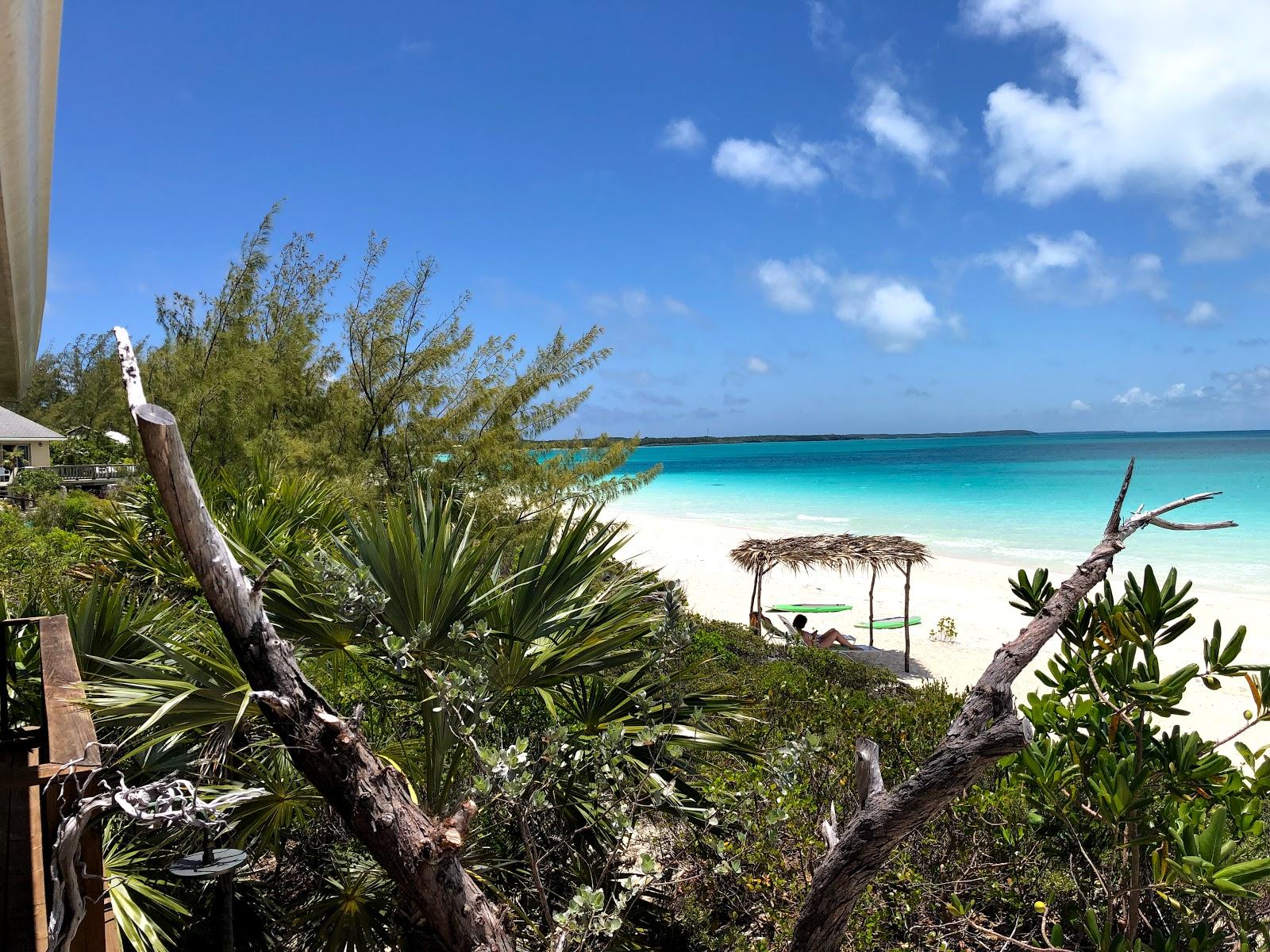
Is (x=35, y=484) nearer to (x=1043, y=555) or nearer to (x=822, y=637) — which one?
(x=822, y=637)

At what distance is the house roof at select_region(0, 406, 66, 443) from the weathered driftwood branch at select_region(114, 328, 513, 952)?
3225cm

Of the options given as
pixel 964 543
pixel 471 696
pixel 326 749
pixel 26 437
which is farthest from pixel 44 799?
pixel 26 437

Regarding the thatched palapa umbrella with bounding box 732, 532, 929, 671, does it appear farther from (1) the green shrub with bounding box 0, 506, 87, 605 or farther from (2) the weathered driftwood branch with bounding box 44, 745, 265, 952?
(2) the weathered driftwood branch with bounding box 44, 745, 265, 952

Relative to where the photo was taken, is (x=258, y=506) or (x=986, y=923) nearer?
(x=986, y=923)

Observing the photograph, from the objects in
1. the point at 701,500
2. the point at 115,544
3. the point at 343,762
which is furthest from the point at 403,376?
the point at 701,500

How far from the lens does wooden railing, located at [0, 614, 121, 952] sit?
2.02 meters

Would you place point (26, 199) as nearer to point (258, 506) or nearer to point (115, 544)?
point (258, 506)

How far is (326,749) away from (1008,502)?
51.0 meters

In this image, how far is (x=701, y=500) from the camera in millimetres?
59844

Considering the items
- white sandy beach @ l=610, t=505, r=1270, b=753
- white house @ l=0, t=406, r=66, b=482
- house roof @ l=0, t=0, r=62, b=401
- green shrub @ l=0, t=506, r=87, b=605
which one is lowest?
→ white sandy beach @ l=610, t=505, r=1270, b=753

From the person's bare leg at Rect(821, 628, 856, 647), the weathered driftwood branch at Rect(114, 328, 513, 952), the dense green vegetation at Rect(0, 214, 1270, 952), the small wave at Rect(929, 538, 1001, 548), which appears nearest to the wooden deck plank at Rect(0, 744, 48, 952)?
the dense green vegetation at Rect(0, 214, 1270, 952)

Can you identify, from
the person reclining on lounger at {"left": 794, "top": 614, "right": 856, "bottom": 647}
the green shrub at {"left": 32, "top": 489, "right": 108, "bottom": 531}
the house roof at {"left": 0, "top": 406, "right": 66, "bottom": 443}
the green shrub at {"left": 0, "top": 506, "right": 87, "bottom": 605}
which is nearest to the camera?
the green shrub at {"left": 0, "top": 506, "right": 87, "bottom": 605}

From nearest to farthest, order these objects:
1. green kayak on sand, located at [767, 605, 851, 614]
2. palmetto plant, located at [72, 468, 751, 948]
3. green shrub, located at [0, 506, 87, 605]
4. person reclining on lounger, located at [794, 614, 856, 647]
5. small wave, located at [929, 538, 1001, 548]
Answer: palmetto plant, located at [72, 468, 751, 948] → green shrub, located at [0, 506, 87, 605] → person reclining on lounger, located at [794, 614, 856, 647] → green kayak on sand, located at [767, 605, 851, 614] → small wave, located at [929, 538, 1001, 548]

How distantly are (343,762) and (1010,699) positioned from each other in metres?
2.14
